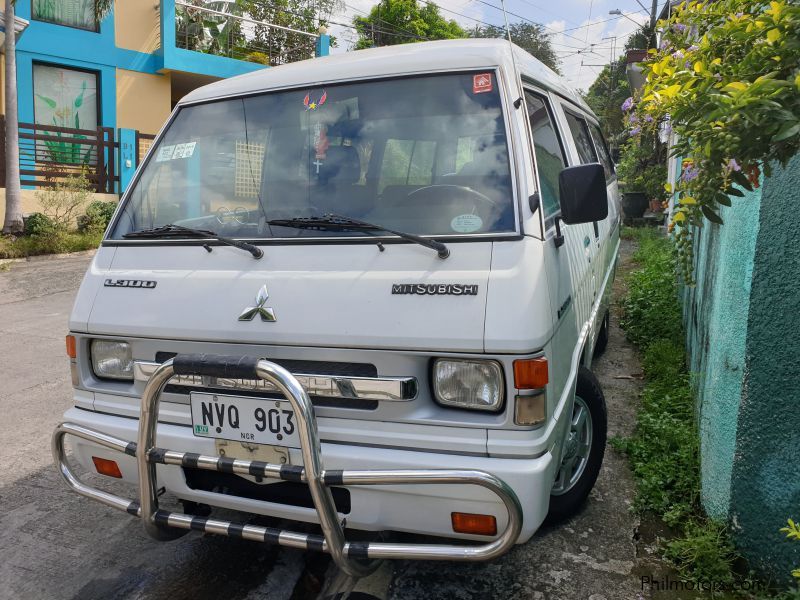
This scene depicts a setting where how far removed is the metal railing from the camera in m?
18.6

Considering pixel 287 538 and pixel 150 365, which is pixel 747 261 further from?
pixel 150 365

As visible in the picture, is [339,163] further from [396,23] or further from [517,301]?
[396,23]

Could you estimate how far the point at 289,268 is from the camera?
258 centimetres

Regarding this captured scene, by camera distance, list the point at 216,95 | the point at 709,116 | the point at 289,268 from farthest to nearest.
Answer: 1. the point at 216,95
2. the point at 289,268
3. the point at 709,116

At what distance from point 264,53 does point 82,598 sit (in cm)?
2052

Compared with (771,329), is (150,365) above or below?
below

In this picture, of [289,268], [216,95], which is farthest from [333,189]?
[216,95]

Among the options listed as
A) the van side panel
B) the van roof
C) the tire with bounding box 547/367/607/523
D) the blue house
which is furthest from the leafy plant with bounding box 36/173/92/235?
the van side panel

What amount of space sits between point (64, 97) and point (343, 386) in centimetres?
1647

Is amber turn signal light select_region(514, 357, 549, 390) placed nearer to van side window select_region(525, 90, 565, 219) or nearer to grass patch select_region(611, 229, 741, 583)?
van side window select_region(525, 90, 565, 219)

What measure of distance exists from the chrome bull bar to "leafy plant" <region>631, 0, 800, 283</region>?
113 cm

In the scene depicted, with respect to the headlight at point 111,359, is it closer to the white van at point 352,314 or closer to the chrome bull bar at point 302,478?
the white van at point 352,314

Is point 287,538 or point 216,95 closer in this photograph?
point 287,538

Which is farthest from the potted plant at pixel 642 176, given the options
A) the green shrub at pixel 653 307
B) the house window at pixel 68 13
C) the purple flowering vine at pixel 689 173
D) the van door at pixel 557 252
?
the house window at pixel 68 13
